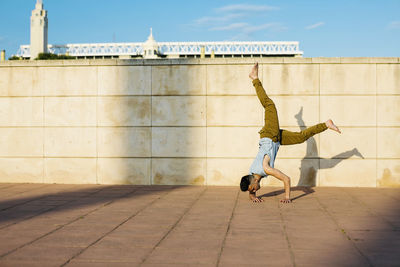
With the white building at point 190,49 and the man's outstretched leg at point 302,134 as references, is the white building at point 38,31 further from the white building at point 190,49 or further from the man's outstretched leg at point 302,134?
the man's outstretched leg at point 302,134

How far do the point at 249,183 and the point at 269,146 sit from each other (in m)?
0.76

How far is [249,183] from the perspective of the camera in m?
8.41

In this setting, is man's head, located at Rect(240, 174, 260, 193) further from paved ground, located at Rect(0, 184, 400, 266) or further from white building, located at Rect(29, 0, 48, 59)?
white building, located at Rect(29, 0, 48, 59)

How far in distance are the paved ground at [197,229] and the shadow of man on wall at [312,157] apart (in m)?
0.98

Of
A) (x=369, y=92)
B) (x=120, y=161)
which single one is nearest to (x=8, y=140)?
(x=120, y=161)

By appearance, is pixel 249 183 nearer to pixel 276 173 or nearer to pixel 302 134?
pixel 276 173

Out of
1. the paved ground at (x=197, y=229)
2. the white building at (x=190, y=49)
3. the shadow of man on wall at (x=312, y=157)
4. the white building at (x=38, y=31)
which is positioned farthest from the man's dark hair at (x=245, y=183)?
the white building at (x=190, y=49)

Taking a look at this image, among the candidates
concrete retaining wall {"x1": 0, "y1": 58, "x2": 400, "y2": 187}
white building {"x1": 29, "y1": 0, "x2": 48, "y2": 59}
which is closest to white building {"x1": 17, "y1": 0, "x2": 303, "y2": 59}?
white building {"x1": 29, "y1": 0, "x2": 48, "y2": 59}

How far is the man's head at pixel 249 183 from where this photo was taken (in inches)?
330

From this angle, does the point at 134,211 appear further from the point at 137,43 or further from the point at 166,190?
the point at 137,43

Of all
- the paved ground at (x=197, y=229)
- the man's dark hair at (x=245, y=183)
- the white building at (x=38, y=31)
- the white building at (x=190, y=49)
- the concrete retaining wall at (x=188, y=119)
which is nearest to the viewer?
the paved ground at (x=197, y=229)

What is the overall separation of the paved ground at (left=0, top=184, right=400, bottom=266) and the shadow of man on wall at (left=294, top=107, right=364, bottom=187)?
3.23ft

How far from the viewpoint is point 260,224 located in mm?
6605

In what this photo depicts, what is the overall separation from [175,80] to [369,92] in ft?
14.5
